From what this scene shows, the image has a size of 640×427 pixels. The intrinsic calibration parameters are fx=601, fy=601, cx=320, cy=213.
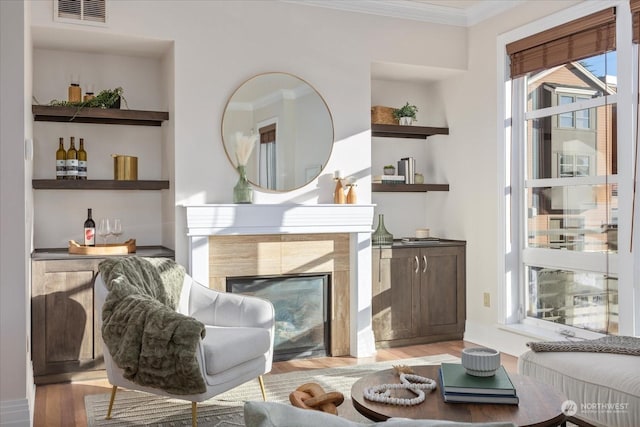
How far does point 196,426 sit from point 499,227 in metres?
2.81

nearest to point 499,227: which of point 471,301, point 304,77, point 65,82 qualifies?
point 471,301

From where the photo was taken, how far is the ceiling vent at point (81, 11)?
3.87 m

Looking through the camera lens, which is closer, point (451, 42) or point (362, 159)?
point (362, 159)

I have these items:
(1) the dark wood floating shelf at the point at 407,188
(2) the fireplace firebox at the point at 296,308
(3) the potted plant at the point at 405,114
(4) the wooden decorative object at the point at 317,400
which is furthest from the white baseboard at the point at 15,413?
(3) the potted plant at the point at 405,114

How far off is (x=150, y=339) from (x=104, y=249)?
1463 millimetres

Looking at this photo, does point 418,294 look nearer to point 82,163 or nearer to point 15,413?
point 82,163

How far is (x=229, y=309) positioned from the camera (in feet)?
11.7

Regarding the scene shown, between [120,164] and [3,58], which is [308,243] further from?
[3,58]

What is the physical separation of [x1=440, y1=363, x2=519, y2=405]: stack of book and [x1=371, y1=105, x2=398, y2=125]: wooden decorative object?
3105 mm

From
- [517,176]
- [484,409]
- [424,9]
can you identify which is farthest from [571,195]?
[484,409]

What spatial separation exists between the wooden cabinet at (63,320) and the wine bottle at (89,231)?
275mm

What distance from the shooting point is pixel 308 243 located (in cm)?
444

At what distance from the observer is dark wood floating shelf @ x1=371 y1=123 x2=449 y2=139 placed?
16.4ft

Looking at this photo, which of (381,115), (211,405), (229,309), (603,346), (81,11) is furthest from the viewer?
(381,115)
